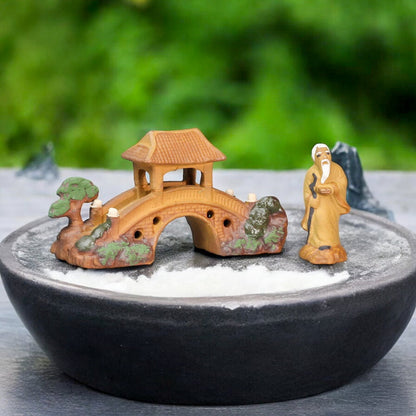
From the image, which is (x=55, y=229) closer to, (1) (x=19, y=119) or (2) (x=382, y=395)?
(2) (x=382, y=395)

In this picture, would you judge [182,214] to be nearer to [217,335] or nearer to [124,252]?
[124,252]

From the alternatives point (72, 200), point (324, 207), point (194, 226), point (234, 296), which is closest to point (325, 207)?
point (324, 207)

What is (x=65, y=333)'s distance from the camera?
1417mm

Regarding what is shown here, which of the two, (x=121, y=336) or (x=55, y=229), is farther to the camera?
(x=55, y=229)

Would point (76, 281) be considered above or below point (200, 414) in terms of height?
above

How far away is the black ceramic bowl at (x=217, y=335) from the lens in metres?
1.33

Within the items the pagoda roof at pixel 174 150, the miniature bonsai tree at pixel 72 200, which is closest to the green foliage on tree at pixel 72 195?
the miniature bonsai tree at pixel 72 200

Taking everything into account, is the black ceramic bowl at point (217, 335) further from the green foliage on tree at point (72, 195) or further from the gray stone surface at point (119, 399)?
the green foliage on tree at point (72, 195)

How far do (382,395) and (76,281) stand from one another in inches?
22.9

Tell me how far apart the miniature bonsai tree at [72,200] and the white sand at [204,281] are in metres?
0.14

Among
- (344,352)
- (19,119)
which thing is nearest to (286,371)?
(344,352)

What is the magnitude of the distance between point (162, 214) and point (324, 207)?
12.4 inches

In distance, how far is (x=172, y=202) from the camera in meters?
1.62

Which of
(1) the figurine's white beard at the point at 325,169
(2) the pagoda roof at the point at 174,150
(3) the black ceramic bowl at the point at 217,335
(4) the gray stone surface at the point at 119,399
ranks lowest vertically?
(4) the gray stone surface at the point at 119,399
